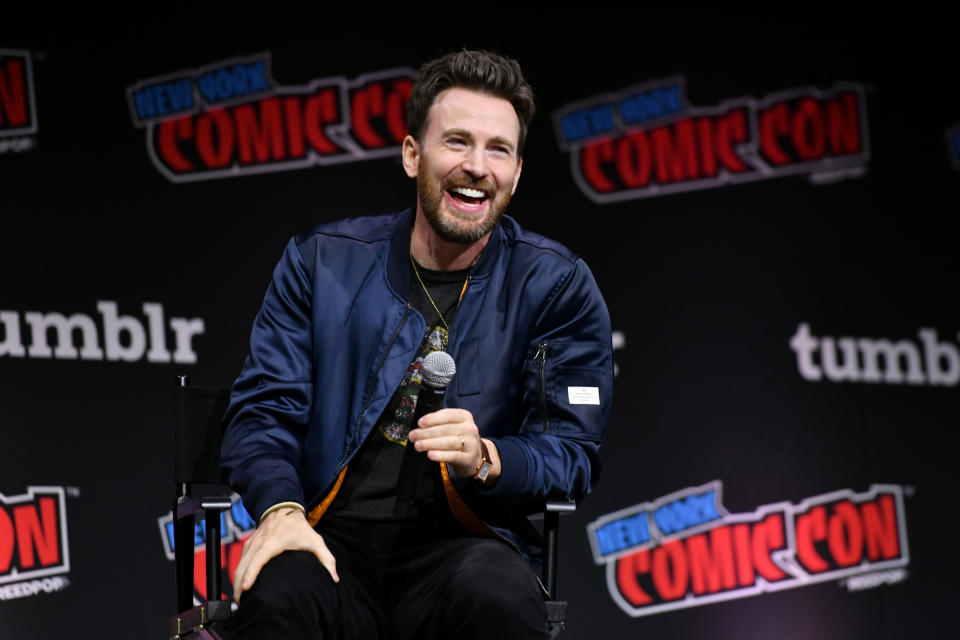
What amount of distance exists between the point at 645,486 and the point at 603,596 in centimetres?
40

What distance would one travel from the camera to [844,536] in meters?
3.87

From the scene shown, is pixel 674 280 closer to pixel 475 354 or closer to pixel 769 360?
pixel 769 360

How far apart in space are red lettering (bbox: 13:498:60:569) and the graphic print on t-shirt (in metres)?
1.76

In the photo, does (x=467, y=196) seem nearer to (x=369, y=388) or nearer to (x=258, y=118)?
(x=369, y=388)

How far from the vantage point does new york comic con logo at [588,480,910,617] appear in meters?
3.78

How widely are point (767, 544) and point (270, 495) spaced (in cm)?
250

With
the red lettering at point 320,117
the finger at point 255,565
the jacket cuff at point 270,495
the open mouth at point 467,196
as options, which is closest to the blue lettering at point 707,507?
the red lettering at point 320,117

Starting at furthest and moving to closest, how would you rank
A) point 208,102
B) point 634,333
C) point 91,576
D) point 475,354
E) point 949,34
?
point 949,34 < point 634,333 < point 208,102 < point 91,576 < point 475,354

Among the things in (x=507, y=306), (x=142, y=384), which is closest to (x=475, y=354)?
(x=507, y=306)

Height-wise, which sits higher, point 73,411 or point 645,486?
point 73,411

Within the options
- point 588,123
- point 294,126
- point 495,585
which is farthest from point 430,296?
point 588,123

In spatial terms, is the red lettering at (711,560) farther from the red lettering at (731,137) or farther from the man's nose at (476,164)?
the man's nose at (476,164)

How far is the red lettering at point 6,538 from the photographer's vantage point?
3.30 meters

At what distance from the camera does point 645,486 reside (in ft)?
12.5
